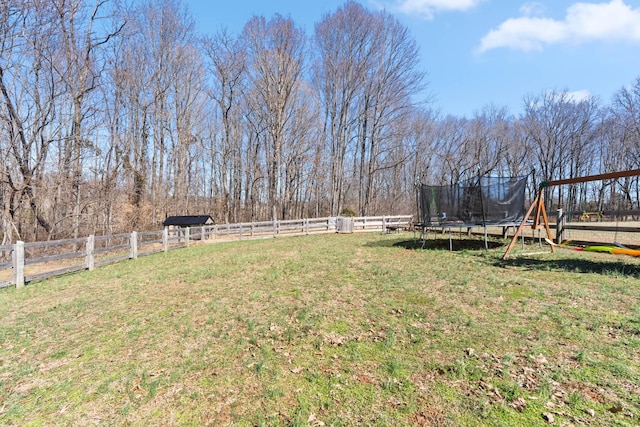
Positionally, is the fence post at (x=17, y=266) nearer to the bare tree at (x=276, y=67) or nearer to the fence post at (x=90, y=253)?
the fence post at (x=90, y=253)

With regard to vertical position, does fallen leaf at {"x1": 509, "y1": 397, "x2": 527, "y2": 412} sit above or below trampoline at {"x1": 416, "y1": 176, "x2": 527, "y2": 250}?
below

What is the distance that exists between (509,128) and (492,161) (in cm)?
429

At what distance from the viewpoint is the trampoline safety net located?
972 centimetres

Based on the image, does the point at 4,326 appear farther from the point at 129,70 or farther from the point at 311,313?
the point at 129,70

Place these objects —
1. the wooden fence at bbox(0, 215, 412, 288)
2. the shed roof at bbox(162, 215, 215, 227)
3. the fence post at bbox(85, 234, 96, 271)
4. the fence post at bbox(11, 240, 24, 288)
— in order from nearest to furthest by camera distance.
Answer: the fence post at bbox(11, 240, 24, 288), the fence post at bbox(85, 234, 96, 271), the wooden fence at bbox(0, 215, 412, 288), the shed roof at bbox(162, 215, 215, 227)

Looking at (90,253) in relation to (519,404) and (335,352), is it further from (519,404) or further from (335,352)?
(519,404)

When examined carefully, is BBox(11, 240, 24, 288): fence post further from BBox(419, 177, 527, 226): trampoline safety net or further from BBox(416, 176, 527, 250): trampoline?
BBox(419, 177, 527, 226): trampoline safety net

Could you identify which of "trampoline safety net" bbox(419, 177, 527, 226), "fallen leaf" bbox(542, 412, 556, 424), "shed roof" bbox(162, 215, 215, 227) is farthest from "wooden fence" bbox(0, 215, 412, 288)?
"fallen leaf" bbox(542, 412, 556, 424)

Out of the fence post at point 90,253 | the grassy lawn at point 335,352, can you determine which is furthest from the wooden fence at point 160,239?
the grassy lawn at point 335,352

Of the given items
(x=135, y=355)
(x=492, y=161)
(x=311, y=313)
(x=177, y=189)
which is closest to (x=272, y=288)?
(x=311, y=313)

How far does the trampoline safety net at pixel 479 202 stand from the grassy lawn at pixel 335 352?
3512 mm

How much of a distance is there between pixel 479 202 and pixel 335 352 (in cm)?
Result: 849

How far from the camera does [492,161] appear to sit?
35.3m

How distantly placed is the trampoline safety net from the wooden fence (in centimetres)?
609
